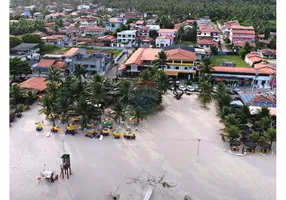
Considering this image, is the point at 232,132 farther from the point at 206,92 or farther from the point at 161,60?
the point at 161,60

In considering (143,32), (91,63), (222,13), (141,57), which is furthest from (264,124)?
(222,13)

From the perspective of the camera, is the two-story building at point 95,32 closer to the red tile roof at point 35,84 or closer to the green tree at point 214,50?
the green tree at point 214,50

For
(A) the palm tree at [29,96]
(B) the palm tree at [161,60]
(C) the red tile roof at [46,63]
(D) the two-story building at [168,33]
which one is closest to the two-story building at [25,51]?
(C) the red tile roof at [46,63]

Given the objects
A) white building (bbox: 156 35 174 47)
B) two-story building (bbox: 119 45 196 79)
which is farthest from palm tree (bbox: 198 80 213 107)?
white building (bbox: 156 35 174 47)

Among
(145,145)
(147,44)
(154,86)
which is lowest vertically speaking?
(145,145)

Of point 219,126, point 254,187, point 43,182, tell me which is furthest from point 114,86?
point 254,187

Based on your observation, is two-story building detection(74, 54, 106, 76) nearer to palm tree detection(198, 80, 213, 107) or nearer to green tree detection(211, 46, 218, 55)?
palm tree detection(198, 80, 213, 107)

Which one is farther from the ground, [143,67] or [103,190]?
[143,67]

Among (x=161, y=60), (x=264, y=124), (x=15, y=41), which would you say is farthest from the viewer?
(x=15, y=41)

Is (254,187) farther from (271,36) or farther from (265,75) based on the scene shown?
(271,36)
